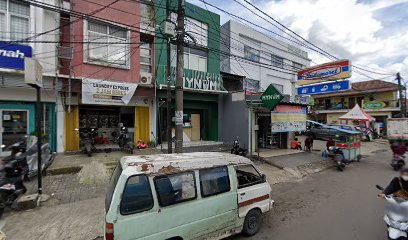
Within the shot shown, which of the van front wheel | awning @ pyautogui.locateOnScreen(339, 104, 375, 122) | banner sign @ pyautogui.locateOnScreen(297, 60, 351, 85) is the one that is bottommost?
the van front wheel

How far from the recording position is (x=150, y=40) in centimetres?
1220

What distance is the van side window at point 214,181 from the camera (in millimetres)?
4047

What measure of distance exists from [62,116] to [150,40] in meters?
5.87

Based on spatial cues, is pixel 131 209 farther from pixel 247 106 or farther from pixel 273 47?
pixel 273 47

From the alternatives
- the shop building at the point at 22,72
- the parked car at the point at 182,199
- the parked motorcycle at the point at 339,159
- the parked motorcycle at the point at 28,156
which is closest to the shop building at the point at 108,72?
the shop building at the point at 22,72

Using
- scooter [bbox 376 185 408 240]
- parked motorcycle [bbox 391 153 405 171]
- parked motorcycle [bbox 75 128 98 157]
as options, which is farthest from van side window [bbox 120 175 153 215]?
parked motorcycle [bbox 391 153 405 171]

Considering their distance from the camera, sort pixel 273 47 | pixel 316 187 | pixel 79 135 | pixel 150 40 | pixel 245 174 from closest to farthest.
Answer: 1. pixel 245 174
2. pixel 316 187
3. pixel 79 135
4. pixel 150 40
5. pixel 273 47

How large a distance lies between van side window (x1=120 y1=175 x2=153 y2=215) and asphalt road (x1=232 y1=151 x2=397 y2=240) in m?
2.34

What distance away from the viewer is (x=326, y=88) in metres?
14.0

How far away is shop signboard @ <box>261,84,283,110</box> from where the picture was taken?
10383 mm

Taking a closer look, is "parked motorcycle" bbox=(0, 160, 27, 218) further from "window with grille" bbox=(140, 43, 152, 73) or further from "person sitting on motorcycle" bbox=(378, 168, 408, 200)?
"person sitting on motorcycle" bbox=(378, 168, 408, 200)

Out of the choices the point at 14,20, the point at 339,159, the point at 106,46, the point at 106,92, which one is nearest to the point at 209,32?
the point at 106,46

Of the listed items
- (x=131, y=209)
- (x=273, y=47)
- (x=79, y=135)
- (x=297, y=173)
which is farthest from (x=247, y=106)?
(x=273, y=47)

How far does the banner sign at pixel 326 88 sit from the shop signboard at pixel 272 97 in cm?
537
